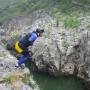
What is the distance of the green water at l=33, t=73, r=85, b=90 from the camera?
38.7 m

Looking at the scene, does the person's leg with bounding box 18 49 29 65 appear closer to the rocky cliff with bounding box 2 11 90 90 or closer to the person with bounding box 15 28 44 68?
A: the person with bounding box 15 28 44 68

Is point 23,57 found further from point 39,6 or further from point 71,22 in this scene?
point 39,6

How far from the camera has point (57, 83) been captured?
133 feet

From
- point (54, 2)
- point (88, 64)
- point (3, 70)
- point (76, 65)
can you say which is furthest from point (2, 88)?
point (54, 2)

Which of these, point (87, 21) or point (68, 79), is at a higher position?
point (87, 21)

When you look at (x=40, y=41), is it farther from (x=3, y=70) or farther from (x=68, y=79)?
(x=3, y=70)

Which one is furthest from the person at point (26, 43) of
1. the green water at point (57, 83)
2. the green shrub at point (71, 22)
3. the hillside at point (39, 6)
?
the hillside at point (39, 6)

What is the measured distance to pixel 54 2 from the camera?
60969mm

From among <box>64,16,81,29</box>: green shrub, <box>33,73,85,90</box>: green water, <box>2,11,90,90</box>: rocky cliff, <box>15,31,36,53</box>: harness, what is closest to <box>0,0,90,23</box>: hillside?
<box>64,16,81,29</box>: green shrub

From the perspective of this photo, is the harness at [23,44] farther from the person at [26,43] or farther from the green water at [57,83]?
the green water at [57,83]

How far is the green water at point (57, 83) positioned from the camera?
38.7 meters

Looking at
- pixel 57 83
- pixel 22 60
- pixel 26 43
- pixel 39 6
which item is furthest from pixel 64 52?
pixel 39 6

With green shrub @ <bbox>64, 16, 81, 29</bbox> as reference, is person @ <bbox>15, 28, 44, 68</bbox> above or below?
above

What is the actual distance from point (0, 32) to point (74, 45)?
21.6 m
